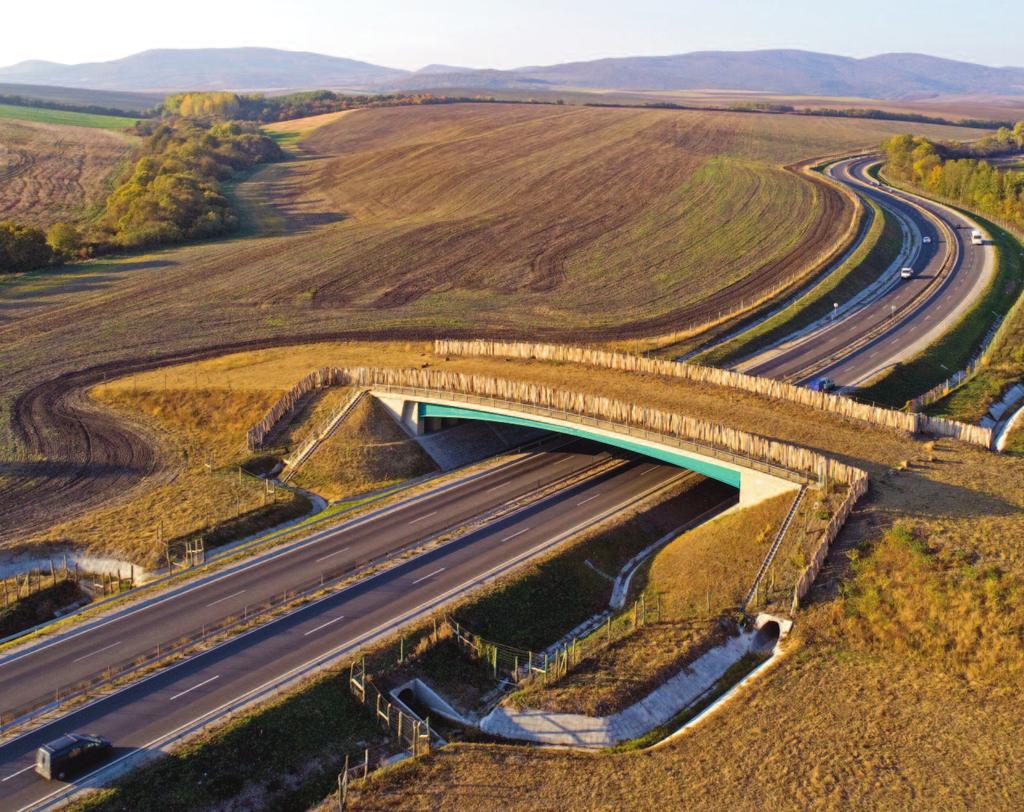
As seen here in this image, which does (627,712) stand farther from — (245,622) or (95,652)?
(95,652)

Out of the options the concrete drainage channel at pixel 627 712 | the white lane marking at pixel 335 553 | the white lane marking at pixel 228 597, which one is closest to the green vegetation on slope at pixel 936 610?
the concrete drainage channel at pixel 627 712

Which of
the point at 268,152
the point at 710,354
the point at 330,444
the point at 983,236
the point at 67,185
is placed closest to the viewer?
the point at 330,444

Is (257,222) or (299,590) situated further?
(257,222)

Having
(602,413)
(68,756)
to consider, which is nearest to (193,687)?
(68,756)

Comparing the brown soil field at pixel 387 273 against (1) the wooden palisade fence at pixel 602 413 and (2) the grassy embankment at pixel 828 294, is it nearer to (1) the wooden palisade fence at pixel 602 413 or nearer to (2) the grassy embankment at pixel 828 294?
(2) the grassy embankment at pixel 828 294

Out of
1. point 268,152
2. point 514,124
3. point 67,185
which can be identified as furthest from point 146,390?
point 514,124

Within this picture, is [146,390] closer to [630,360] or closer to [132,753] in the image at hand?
[630,360]
